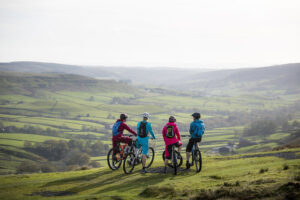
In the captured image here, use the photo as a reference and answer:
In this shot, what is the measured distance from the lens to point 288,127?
4262 inches

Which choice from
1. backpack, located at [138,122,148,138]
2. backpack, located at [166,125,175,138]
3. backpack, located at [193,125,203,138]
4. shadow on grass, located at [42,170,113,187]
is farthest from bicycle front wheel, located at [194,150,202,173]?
shadow on grass, located at [42,170,113,187]

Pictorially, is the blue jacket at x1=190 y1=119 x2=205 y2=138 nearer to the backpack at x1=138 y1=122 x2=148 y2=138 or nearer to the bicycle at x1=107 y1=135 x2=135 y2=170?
the backpack at x1=138 y1=122 x2=148 y2=138

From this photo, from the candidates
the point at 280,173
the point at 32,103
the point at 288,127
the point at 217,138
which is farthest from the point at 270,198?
the point at 32,103

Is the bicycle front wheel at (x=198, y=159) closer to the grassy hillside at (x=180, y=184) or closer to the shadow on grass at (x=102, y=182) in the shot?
the grassy hillside at (x=180, y=184)

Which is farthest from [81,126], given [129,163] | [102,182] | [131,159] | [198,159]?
[198,159]

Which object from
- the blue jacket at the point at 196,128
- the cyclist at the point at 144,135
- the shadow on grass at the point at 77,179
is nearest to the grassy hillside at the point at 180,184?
the shadow on grass at the point at 77,179

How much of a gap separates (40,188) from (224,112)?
175m

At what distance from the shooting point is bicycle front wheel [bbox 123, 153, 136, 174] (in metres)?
18.2

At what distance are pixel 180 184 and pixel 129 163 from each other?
5848mm

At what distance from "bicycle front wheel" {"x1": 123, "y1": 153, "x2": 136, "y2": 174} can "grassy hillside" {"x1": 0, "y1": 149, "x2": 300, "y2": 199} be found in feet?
1.33

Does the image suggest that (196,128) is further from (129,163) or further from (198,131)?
(129,163)

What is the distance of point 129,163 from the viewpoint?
18.9 meters

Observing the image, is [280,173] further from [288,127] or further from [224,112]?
[224,112]

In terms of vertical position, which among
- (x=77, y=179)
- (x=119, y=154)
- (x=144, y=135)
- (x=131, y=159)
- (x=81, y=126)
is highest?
(x=144, y=135)
